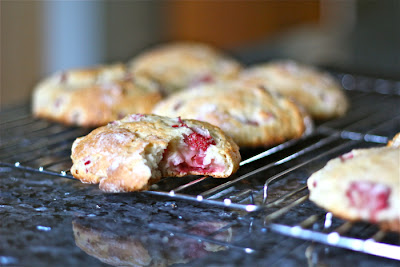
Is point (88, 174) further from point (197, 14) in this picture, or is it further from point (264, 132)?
point (197, 14)

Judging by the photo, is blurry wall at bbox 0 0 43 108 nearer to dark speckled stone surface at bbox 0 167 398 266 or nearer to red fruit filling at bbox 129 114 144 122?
red fruit filling at bbox 129 114 144 122

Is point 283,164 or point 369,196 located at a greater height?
point 369,196

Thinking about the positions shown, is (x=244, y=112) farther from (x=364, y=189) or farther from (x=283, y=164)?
(x=364, y=189)

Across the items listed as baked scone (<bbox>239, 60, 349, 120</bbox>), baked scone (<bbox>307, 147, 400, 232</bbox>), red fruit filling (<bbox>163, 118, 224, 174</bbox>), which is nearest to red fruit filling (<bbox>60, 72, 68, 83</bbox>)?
baked scone (<bbox>239, 60, 349, 120</bbox>)

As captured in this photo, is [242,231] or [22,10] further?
[22,10]

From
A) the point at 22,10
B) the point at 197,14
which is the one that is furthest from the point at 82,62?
the point at 197,14

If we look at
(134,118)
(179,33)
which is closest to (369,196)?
(134,118)
